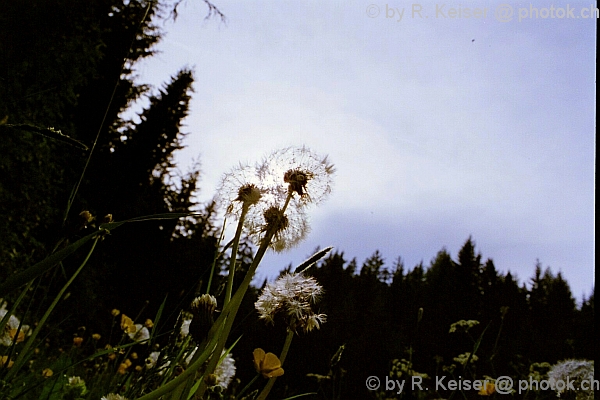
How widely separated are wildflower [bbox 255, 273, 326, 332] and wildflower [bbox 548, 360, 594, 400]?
4.39 ft

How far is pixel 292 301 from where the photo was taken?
1105 mm

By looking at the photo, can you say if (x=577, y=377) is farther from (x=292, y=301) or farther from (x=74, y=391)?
(x=74, y=391)

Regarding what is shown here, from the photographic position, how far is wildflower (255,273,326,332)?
108 cm

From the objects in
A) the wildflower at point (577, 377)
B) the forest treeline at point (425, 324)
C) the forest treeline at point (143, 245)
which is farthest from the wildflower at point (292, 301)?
the forest treeline at point (425, 324)

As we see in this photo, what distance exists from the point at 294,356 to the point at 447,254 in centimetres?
1397

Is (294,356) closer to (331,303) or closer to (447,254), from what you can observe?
(331,303)

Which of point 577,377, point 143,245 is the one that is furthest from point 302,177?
point 143,245

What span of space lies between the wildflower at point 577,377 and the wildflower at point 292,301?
1340 millimetres

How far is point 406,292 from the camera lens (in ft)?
45.9

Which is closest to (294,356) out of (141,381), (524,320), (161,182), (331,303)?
(331,303)

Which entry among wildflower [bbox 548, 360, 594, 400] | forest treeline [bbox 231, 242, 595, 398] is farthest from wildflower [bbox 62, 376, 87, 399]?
forest treeline [bbox 231, 242, 595, 398]

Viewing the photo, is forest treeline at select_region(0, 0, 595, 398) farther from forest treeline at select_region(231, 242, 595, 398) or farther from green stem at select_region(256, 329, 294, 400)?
green stem at select_region(256, 329, 294, 400)

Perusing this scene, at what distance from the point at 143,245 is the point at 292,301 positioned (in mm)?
9976

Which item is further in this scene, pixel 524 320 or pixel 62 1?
pixel 524 320
